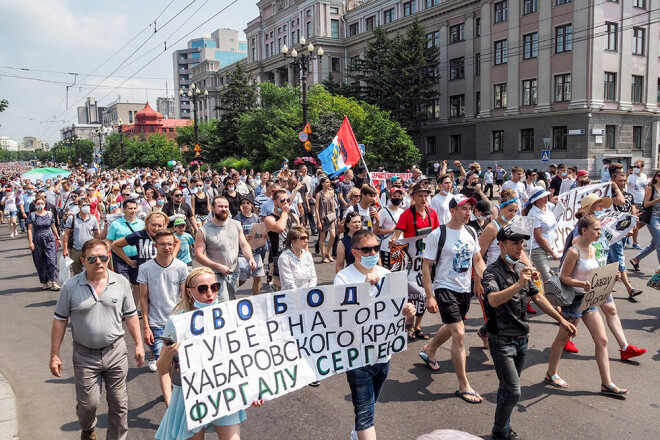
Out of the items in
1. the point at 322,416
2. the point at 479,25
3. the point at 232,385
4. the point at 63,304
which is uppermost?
the point at 479,25

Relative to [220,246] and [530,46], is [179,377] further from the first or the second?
[530,46]

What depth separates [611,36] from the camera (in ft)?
116

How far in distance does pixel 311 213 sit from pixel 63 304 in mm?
11554

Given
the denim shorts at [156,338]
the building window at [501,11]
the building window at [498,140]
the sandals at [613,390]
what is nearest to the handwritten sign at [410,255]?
the sandals at [613,390]

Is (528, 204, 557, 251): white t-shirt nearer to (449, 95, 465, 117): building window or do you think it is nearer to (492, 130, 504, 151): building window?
(492, 130, 504, 151): building window

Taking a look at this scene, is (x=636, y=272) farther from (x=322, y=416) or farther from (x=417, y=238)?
(x=322, y=416)

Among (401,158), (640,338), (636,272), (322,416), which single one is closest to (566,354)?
(640,338)

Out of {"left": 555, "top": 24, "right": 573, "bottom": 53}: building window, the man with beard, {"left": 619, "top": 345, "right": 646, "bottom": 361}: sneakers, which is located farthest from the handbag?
{"left": 555, "top": 24, "right": 573, "bottom": 53}: building window

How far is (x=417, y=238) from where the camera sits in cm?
668

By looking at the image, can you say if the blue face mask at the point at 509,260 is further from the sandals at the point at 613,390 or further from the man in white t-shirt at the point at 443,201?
the man in white t-shirt at the point at 443,201

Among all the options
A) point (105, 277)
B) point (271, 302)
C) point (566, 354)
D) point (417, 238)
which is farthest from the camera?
point (417, 238)

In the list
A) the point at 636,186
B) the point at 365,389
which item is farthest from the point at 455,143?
the point at 365,389

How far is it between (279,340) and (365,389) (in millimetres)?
749

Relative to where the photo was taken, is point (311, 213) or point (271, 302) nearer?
point (271, 302)
